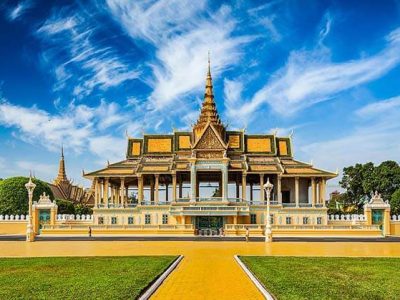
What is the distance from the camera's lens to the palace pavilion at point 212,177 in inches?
2104

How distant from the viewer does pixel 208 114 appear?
63344 mm

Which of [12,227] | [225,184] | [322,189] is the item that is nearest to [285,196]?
[322,189]

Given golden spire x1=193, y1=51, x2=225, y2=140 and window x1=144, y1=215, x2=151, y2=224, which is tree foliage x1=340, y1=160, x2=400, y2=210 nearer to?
golden spire x1=193, y1=51, x2=225, y2=140

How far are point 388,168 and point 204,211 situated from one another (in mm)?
29316

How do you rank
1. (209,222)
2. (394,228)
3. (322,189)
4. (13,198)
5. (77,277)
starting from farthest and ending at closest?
(13,198), (322,189), (209,222), (394,228), (77,277)

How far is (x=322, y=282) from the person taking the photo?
1443cm

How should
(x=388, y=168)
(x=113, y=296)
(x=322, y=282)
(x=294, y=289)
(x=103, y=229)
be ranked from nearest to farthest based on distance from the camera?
(x=113, y=296) → (x=294, y=289) → (x=322, y=282) → (x=103, y=229) → (x=388, y=168)

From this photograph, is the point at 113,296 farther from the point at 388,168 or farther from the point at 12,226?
the point at 388,168

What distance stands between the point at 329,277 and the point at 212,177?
1880 inches

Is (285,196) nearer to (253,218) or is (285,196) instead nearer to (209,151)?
(253,218)

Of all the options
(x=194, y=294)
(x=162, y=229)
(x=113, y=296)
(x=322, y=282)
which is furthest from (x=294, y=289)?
(x=162, y=229)

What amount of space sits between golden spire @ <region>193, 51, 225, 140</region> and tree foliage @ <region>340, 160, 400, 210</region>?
21.0 meters

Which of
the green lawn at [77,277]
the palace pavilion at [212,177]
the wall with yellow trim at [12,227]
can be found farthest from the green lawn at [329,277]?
the wall with yellow trim at [12,227]

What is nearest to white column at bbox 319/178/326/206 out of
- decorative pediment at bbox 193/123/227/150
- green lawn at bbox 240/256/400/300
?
decorative pediment at bbox 193/123/227/150
